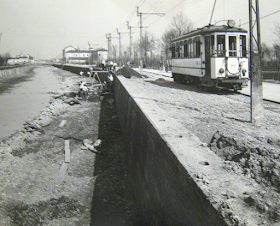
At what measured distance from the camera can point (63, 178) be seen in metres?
6.68

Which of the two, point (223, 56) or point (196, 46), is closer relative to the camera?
point (223, 56)

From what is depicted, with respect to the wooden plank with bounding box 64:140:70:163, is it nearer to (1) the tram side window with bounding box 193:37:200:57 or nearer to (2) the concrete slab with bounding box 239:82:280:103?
(2) the concrete slab with bounding box 239:82:280:103

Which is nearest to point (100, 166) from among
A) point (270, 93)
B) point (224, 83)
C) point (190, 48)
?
point (224, 83)

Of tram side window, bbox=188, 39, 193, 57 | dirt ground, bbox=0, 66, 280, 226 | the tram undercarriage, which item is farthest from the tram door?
dirt ground, bbox=0, 66, 280, 226

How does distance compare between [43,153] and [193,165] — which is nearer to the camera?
[193,165]

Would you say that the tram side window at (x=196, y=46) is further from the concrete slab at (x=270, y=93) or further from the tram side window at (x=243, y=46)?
the concrete slab at (x=270, y=93)

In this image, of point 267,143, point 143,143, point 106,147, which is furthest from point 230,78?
point 143,143

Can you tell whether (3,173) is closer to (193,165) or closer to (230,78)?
(193,165)

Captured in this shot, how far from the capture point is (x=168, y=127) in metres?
3.91

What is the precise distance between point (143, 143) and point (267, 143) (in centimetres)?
239

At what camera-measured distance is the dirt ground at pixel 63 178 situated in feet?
16.8

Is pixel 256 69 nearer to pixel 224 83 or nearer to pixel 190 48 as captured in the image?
pixel 224 83

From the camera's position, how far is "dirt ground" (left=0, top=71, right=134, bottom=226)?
512 centimetres

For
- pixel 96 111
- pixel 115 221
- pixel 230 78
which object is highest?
pixel 230 78
